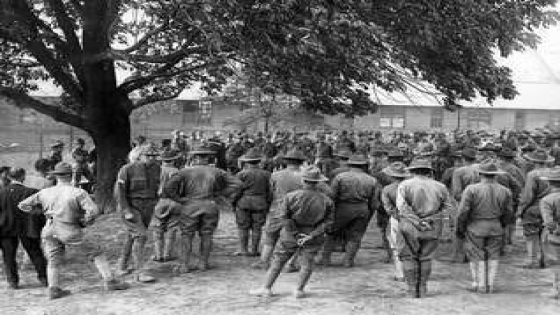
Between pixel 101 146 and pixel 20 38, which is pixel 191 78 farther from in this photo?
pixel 20 38

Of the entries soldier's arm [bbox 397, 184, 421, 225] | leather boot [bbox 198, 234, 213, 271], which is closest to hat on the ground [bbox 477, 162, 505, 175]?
soldier's arm [bbox 397, 184, 421, 225]

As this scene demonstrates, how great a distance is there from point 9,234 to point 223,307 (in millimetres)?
3146

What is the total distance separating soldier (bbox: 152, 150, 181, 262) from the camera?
33.1ft

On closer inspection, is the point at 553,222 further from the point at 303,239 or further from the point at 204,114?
the point at 204,114

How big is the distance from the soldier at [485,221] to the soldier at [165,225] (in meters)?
4.33

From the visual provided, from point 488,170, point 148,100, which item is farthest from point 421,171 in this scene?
point 148,100

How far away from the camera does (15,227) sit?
28.9 ft

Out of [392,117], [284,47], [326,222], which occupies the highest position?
[284,47]

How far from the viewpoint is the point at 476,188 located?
8.98 meters

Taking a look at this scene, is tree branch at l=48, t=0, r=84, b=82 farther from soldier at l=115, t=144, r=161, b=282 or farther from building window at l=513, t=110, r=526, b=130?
building window at l=513, t=110, r=526, b=130

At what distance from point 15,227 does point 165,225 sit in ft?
7.51

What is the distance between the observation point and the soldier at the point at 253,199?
35.2 feet

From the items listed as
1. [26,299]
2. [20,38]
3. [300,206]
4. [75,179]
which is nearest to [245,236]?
[300,206]

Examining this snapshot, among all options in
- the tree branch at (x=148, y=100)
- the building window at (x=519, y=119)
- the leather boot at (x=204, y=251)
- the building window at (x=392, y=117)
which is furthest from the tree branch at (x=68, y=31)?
the building window at (x=519, y=119)
